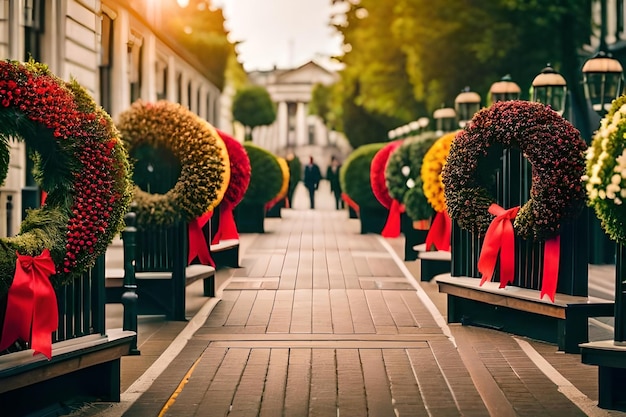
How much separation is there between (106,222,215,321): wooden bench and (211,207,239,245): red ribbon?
3.02 meters

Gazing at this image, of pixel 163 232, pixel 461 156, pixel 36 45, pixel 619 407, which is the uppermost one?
pixel 36 45

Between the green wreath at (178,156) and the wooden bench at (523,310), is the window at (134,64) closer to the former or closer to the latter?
the green wreath at (178,156)

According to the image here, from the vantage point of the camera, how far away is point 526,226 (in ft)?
35.4

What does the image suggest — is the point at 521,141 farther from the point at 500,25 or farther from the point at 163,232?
the point at 500,25

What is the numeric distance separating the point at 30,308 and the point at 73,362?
27.0 inches

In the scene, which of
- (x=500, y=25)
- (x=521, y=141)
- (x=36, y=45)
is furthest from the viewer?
(x=500, y=25)

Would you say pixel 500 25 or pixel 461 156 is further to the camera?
pixel 500 25

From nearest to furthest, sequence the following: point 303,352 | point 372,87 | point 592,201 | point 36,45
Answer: point 592,201
point 303,352
point 36,45
point 372,87

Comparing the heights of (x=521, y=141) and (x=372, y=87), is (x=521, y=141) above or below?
below

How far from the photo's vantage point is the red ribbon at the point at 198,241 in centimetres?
1339

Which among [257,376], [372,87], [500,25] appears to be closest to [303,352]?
[257,376]

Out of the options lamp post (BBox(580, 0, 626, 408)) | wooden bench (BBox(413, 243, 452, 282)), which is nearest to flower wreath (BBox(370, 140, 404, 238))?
wooden bench (BBox(413, 243, 452, 282))

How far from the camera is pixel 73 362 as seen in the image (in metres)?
7.57

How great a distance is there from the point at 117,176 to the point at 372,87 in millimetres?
35508
